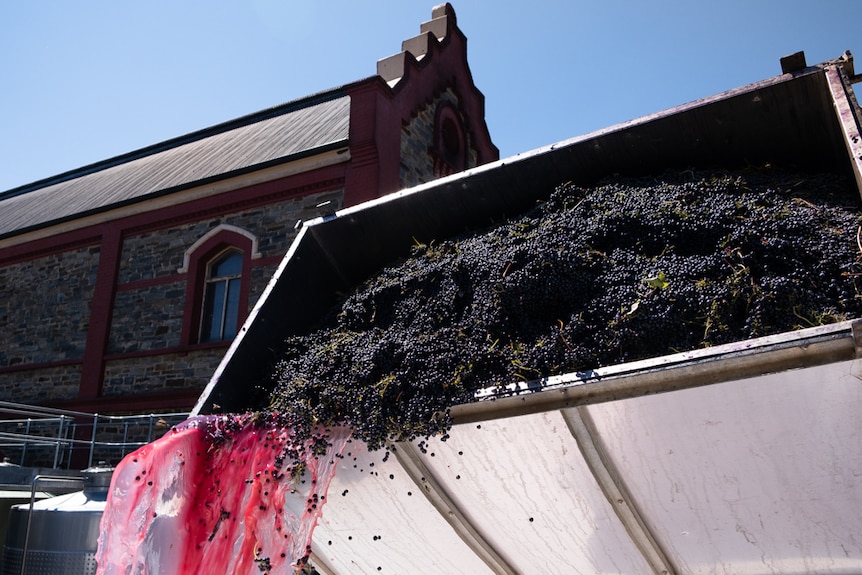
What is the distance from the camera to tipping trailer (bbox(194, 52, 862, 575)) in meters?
1.83

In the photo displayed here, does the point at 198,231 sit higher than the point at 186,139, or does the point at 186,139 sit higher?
the point at 186,139

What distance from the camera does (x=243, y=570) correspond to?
249cm

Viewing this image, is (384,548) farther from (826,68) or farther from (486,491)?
(826,68)

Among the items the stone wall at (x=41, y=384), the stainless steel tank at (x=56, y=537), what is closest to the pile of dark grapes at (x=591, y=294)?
the stainless steel tank at (x=56, y=537)

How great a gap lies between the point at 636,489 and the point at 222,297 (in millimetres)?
9783

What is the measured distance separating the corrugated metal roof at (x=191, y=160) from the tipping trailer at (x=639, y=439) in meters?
7.35

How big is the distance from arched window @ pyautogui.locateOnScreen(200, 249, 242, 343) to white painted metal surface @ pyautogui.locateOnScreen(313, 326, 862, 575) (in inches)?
331

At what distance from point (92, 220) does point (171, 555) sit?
38.0ft

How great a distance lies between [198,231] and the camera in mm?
11391

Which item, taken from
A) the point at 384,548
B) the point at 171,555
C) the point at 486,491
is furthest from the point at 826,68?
the point at 171,555

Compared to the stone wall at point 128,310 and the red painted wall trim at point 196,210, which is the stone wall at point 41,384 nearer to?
the stone wall at point 128,310

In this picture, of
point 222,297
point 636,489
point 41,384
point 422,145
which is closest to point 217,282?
point 222,297

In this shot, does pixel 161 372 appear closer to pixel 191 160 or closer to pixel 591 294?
pixel 191 160

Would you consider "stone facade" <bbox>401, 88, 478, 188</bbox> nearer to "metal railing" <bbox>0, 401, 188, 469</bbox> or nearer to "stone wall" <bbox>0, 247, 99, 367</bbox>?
"metal railing" <bbox>0, 401, 188, 469</bbox>
